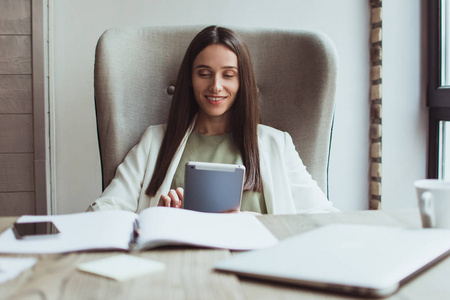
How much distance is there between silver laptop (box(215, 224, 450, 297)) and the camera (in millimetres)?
518

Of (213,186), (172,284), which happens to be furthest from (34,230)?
(213,186)

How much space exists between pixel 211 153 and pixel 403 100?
947mm

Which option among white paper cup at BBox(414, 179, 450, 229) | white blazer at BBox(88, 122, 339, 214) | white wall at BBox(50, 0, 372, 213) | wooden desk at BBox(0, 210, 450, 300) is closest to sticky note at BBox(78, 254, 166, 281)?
wooden desk at BBox(0, 210, 450, 300)

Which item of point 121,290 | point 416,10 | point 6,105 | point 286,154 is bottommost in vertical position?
point 121,290

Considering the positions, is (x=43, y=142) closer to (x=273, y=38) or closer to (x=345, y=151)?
(x=273, y=38)

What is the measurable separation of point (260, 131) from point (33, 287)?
1.09 meters

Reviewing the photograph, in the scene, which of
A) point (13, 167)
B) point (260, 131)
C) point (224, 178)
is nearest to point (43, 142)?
point (13, 167)

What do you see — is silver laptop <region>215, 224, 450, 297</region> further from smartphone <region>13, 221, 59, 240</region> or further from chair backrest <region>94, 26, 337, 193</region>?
chair backrest <region>94, 26, 337, 193</region>

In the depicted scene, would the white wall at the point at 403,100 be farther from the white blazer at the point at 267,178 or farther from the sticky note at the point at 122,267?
the sticky note at the point at 122,267

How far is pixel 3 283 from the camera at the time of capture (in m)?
0.54

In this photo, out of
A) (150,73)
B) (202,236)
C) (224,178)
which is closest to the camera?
(202,236)

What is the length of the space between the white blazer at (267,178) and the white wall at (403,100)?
0.72 m

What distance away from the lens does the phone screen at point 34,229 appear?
28.1 inches

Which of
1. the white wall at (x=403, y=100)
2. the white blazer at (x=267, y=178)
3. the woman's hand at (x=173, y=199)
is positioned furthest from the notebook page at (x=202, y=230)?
the white wall at (x=403, y=100)
